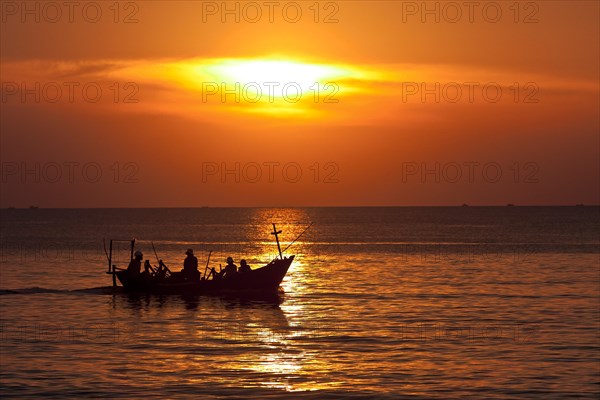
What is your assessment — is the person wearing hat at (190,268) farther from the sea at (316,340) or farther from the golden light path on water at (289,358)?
the golden light path on water at (289,358)

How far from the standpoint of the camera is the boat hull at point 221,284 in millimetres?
42969

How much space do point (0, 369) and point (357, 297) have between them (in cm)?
2308

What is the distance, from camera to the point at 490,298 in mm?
44375

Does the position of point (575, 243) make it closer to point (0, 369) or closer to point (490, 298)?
point (490, 298)

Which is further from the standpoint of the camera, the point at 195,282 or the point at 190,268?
the point at 190,268

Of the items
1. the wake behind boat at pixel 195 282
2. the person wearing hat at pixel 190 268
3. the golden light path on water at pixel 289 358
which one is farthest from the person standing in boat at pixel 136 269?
the golden light path on water at pixel 289 358

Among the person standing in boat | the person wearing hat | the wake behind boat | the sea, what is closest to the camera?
the sea

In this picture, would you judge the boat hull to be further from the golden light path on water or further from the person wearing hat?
the golden light path on water

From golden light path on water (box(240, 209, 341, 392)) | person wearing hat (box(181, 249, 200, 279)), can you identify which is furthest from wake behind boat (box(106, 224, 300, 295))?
golden light path on water (box(240, 209, 341, 392))

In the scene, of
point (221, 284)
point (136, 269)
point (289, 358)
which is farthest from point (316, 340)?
point (136, 269)

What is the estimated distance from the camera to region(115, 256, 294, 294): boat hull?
4297 cm

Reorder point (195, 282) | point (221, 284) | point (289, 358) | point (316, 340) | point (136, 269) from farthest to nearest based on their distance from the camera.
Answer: point (136, 269) → point (221, 284) → point (195, 282) → point (316, 340) → point (289, 358)

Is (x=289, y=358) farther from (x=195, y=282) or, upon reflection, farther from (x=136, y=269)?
(x=136, y=269)

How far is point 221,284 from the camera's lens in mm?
43219
